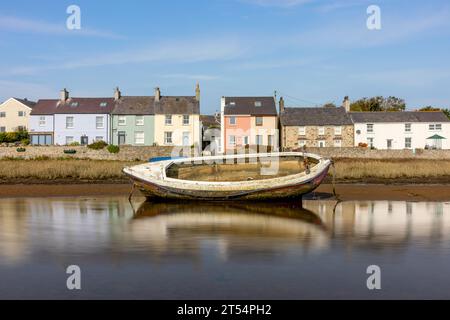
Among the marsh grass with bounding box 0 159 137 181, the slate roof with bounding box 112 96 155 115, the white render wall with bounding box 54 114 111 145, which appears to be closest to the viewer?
the marsh grass with bounding box 0 159 137 181

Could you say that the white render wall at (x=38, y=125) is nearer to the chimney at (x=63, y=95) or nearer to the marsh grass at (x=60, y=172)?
the chimney at (x=63, y=95)

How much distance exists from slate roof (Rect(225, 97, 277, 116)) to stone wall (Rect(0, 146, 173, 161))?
13631 millimetres

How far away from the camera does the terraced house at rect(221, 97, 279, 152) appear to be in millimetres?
68438

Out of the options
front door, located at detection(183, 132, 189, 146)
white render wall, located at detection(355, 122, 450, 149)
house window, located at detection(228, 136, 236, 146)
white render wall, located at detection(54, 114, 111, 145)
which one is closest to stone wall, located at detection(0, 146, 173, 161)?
front door, located at detection(183, 132, 189, 146)

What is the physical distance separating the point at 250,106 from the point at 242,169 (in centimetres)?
4313

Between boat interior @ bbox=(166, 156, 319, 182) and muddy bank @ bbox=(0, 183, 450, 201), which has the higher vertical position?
boat interior @ bbox=(166, 156, 319, 182)

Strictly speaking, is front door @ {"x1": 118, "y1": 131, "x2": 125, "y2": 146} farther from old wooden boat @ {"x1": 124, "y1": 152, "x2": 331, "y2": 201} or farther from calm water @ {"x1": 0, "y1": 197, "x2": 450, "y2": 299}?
calm water @ {"x1": 0, "y1": 197, "x2": 450, "y2": 299}

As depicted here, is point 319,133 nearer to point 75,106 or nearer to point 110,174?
point 75,106

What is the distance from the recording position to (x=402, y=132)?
68750 millimetres

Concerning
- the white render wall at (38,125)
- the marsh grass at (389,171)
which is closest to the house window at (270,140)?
the white render wall at (38,125)

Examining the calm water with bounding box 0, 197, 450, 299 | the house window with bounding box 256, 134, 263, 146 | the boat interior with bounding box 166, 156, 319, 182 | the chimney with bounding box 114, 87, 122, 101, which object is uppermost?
the chimney with bounding box 114, 87, 122, 101
